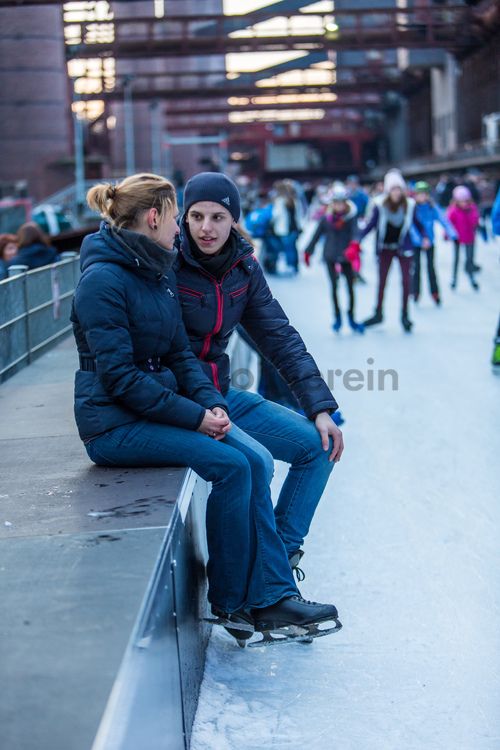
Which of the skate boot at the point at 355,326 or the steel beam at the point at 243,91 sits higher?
the steel beam at the point at 243,91

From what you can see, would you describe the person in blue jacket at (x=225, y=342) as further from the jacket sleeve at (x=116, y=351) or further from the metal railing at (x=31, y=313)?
the metal railing at (x=31, y=313)

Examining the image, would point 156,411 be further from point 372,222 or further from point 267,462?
point 372,222

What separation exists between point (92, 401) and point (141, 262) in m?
0.47

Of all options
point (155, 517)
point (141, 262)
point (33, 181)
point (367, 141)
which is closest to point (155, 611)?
point (155, 517)

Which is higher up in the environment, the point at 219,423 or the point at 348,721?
the point at 219,423

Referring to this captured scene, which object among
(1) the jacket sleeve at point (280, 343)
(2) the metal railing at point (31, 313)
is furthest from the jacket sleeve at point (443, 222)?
(1) the jacket sleeve at point (280, 343)

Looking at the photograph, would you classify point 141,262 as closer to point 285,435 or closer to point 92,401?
point 92,401

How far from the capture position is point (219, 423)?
354 centimetres

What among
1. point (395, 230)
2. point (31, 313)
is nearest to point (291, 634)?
point (31, 313)

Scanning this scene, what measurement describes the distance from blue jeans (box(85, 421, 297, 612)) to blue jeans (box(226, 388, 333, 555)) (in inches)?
12.3

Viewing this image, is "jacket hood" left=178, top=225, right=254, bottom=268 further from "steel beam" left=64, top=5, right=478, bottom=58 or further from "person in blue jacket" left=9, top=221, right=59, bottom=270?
"steel beam" left=64, top=5, right=478, bottom=58

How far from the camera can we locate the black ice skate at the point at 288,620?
11.7 ft

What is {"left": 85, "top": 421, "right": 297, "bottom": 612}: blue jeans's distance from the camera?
3455 millimetres

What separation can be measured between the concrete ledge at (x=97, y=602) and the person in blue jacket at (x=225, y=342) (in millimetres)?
339
